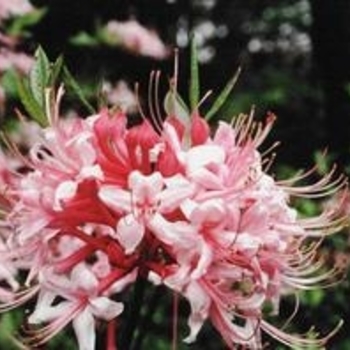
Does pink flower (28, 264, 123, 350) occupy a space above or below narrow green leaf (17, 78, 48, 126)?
below

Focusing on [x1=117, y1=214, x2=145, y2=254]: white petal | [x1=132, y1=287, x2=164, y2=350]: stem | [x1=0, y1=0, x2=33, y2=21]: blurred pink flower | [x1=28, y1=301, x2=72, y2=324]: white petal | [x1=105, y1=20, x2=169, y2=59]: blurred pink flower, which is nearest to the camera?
[x1=117, y1=214, x2=145, y2=254]: white petal

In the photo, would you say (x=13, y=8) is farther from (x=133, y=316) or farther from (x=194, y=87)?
(x=133, y=316)

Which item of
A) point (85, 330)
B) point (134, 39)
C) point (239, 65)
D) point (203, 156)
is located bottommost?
point (239, 65)

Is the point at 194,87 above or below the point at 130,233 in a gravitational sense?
above

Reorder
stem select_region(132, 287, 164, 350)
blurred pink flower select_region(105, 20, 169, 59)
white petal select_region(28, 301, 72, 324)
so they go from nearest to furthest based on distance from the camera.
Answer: white petal select_region(28, 301, 72, 324), stem select_region(132, 287, 164, 350), blurred pink flower select_region(105, 20, 169, 59)

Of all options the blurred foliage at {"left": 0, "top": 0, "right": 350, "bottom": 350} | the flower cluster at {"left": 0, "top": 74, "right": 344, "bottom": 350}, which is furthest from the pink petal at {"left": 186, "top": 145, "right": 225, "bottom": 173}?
the blurred foliage at {"left": 0, "top": 0, "right": 350, "bottom": 350}

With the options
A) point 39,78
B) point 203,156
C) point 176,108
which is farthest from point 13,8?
point 203,156

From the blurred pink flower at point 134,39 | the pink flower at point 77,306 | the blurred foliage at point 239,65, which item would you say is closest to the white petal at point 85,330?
the pink flower at point 77,306

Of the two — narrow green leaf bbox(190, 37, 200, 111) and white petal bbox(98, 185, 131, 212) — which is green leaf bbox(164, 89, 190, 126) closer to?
narrow green leaf bbox(190, 37, 200, 111)
